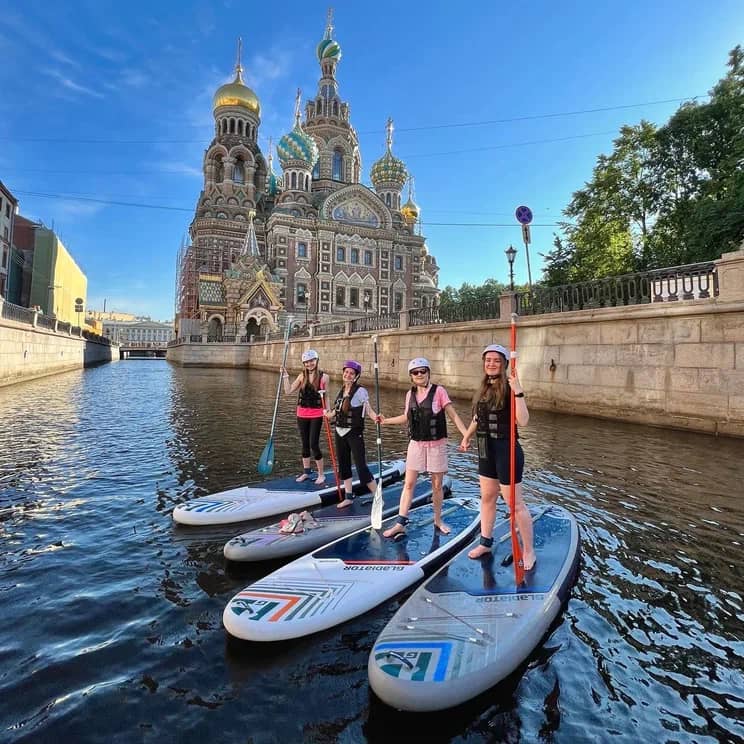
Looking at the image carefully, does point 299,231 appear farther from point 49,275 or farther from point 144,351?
point 144,351

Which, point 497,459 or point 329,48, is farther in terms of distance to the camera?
point 329,48

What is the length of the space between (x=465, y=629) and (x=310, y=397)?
4.13 metres

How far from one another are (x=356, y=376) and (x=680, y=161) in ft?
87.2

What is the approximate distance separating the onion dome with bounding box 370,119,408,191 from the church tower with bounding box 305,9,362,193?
3515 mm

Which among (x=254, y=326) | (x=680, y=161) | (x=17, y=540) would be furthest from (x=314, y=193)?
(x=17, y=540)

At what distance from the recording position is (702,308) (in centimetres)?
1070

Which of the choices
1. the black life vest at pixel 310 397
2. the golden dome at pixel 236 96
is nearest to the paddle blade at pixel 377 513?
the black life vest at pixel 310 397

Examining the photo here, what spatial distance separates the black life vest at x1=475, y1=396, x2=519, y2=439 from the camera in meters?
4.05

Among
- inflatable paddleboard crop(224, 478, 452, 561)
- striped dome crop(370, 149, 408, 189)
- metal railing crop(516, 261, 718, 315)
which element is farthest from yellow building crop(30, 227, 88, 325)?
inflatable paddleboard crop(224, 478, 452, 561)

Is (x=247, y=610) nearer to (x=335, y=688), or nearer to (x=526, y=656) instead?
(x=335, y=688)

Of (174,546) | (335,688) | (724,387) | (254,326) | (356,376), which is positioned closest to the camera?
(335,688)

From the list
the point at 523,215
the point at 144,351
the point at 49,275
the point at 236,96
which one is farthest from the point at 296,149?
→ the point at 144,351

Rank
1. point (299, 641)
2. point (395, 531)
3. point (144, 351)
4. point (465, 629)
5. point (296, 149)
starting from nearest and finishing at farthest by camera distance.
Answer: point (465, 629) < point (299, 641) < point (395, 531) < point (296, 149) < point (144, 351)

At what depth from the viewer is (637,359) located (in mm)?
12188
